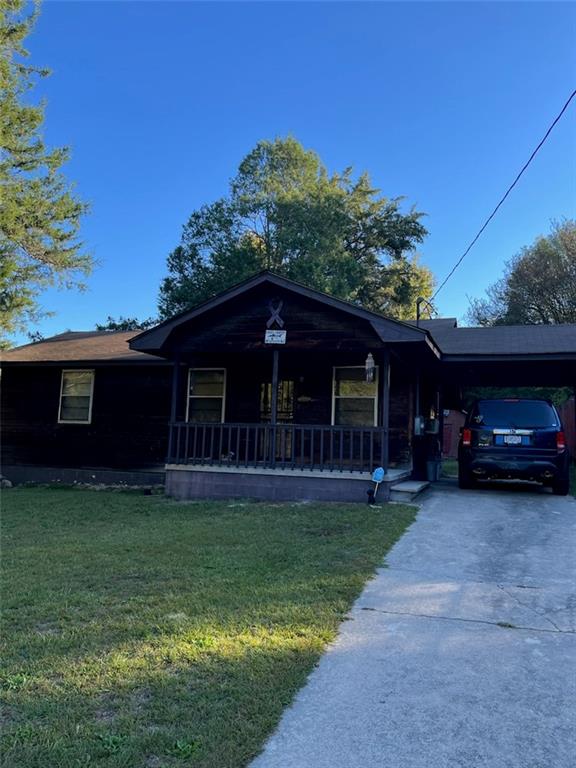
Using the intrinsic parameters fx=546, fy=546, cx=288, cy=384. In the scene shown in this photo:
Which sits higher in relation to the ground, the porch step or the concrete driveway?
the porch step

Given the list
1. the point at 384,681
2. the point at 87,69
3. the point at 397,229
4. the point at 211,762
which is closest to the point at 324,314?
the point at 384,681

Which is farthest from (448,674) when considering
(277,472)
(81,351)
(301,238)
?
(301,238)

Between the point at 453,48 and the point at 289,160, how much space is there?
2366 centimetres

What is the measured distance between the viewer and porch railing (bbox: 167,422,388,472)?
9078 mm

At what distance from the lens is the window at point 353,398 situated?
1119 centimetres

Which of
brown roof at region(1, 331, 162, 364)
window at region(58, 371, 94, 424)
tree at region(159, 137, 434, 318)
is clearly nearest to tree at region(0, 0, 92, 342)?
brown roof at region(1, 331, 162, 364)

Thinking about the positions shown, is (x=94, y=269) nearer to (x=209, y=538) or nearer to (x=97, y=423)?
(x=97, y=423)

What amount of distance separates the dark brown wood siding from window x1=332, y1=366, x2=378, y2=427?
13.2 ft

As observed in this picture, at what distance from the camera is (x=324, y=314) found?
32.3ft

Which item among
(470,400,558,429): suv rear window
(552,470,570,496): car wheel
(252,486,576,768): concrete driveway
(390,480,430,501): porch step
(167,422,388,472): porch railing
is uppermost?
(470,400,558,429): suv rear window

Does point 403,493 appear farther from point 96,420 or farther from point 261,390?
point 96,420

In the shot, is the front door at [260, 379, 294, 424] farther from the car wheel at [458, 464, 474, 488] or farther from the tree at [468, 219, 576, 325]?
the tree at [468, 219, 576, 325]

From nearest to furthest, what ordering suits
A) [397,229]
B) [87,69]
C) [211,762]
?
[211,762] < [87,69] < [397,229]

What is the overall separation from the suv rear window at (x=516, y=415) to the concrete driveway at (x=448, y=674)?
3.82 m
